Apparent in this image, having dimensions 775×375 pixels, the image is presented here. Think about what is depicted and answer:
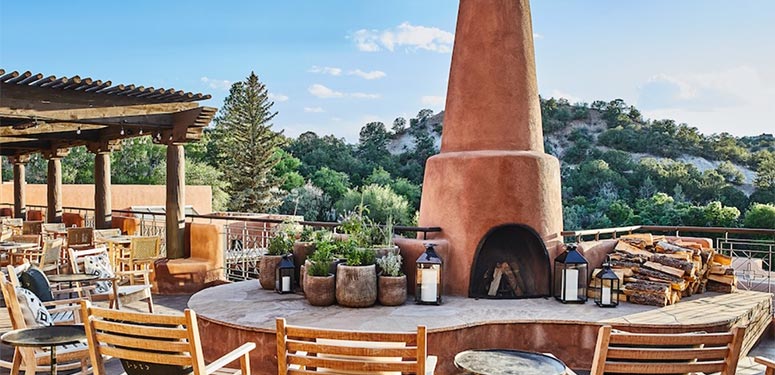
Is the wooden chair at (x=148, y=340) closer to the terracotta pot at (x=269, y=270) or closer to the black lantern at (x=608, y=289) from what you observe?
the terracotta pot at (x=269, y=270)

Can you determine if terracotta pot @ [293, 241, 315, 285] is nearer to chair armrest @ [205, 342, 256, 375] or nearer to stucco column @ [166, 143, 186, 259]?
chair armrest @ [205, 342, 256, 375]

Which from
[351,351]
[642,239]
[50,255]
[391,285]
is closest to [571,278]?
[642,239]

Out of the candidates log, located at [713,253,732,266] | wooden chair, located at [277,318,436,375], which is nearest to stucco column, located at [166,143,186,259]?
wooden chair, located at [277,318,436,375]

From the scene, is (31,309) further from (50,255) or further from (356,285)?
(50,255)

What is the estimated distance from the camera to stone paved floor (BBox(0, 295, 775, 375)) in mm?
4286

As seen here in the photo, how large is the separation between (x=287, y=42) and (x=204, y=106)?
694 inches

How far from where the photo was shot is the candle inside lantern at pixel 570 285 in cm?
513

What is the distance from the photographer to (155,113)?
25.2 ft

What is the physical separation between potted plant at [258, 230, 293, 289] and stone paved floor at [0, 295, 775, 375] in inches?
50.8

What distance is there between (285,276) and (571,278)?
2.75 metres

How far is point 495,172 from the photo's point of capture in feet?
17.9

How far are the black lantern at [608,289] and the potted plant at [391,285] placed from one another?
1.82 metres

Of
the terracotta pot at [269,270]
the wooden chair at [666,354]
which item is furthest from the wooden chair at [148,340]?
the terracotta pot at [269,270]

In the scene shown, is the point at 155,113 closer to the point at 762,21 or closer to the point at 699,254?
the point at 699,254
